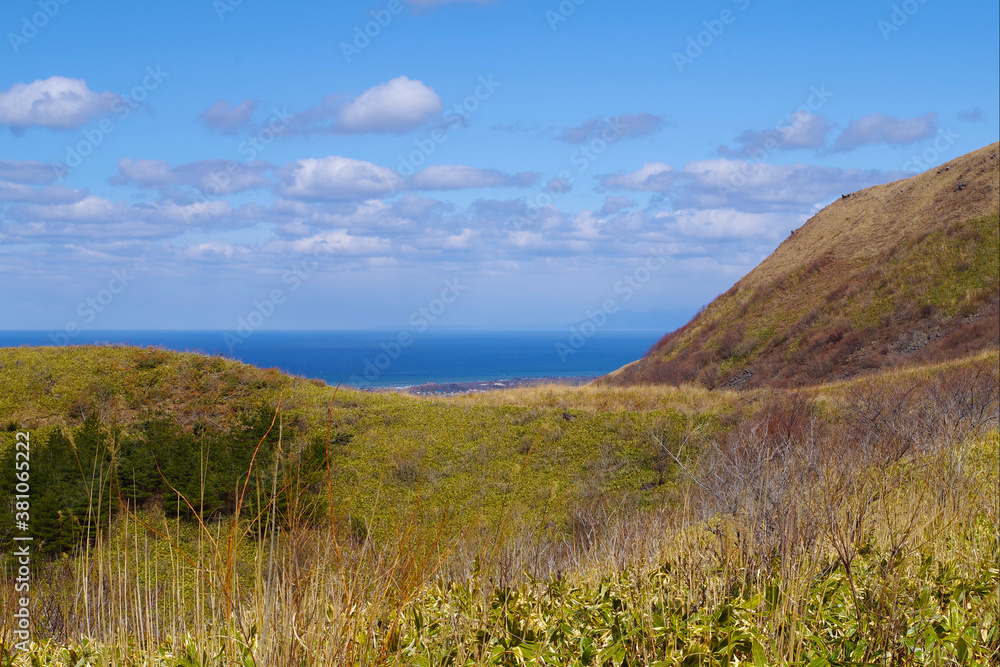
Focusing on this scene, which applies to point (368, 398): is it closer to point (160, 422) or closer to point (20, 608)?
point (160, 422)

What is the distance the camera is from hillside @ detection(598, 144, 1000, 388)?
1253 inches

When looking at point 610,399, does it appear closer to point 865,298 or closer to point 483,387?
point 865,298

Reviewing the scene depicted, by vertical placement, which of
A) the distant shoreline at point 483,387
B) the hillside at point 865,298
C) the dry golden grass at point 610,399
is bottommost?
the dry golden grass at point 610,399

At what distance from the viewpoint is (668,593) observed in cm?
425

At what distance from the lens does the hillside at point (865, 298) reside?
104 feet

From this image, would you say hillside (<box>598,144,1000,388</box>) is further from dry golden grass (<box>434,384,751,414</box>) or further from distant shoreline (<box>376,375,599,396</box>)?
dry golden grass (<box>434,384,751,414</box>)

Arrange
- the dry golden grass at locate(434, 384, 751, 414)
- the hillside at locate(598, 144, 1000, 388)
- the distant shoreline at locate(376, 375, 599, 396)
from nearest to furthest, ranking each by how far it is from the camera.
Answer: the dry golden grass at locate(434, 384, 751, 414) < the distant shoreline at locate(376, 375, 599, 396) < the hillside at locate(598, 144, 1000, 388)

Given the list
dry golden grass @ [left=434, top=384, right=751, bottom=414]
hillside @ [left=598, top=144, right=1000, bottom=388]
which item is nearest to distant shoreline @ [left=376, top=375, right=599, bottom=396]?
dry golden grass @ [left=434, top=384, right=751, bottom=414]

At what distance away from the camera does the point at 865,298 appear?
121ft

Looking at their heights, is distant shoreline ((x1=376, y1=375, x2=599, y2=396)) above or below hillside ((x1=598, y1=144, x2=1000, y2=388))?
below

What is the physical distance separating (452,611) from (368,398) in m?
21.1

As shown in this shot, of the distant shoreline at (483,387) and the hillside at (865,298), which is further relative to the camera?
the hillside at (865,298)

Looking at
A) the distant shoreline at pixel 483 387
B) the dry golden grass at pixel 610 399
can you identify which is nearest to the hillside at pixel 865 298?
the distant shoreline at pixel 483 387

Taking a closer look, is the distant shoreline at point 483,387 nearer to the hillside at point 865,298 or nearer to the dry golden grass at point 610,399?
the dry golden grass at point 610,399
